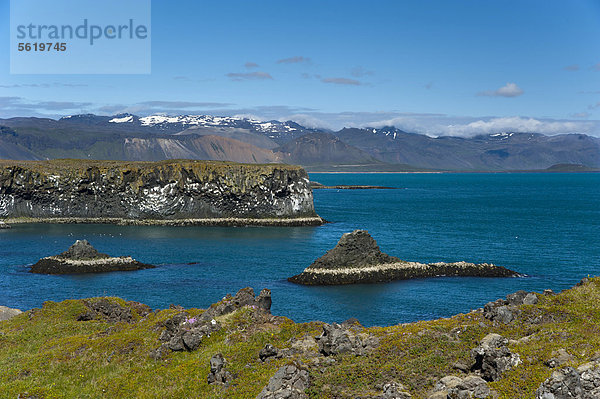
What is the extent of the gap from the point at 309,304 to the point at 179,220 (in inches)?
4057

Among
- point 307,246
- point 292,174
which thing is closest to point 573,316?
point 307,246

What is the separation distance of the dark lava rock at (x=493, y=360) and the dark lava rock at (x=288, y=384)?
8757mm

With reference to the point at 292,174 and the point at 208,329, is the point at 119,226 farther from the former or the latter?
the point at 208,329

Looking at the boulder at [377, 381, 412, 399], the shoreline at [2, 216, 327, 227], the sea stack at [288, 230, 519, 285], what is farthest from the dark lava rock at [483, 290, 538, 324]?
the shoreline at [2, 216, 327, 227]

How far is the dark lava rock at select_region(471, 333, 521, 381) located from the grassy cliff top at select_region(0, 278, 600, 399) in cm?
50

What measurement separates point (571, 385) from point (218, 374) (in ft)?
58.8

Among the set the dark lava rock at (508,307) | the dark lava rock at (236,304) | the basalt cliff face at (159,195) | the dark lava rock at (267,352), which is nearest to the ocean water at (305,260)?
the basalt cliff face at (159,195)

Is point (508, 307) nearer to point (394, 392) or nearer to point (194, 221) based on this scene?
point (394, 392)

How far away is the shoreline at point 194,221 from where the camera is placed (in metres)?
166

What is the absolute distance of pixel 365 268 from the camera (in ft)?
295

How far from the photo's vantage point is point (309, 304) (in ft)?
242

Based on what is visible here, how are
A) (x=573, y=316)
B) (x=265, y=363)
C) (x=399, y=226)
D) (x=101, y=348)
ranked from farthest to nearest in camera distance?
(x=399, y=226) < (x=101, y=348) < (x=573, y=316) < (x=265, y=363)

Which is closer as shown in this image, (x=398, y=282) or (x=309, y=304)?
(x=309, y=304)

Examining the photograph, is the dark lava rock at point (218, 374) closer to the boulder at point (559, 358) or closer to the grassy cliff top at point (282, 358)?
the grassy cliff top at point (282, 358)
